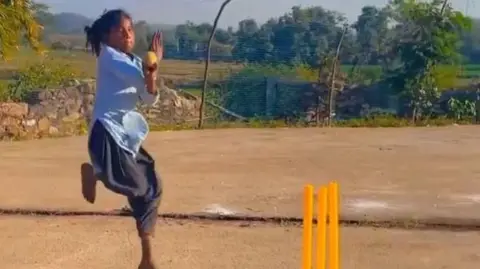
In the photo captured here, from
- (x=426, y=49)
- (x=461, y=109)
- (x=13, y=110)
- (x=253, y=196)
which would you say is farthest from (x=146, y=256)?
(x=426, y=49)

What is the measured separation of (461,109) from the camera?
784 inches

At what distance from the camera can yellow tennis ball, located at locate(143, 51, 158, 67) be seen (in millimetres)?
5754

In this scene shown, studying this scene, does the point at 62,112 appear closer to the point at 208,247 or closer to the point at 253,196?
the point at 253,196

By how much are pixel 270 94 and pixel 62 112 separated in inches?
230

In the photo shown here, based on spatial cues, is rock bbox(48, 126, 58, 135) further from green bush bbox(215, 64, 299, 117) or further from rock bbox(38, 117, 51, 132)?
green bush bbox(215, 64, 299, 117)

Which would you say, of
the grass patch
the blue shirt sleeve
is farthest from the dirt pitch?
the grass patch

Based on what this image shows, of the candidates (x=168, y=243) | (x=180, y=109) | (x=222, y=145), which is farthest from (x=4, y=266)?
(x=180, y=109)

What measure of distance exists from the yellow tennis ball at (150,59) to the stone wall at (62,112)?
949 centimetres

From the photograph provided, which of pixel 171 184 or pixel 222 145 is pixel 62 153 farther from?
pixel 171 184

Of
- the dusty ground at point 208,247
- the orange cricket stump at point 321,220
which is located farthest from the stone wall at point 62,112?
the orange cricket stump at point 321,220

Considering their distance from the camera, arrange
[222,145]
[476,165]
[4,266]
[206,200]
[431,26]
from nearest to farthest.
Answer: [4,266] < [206,200] < [476,165] < [222,145] < [431,26]

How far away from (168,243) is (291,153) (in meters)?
5.74

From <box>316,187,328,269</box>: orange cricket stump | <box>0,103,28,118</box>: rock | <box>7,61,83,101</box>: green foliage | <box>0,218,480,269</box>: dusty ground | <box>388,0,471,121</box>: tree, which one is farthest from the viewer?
<box>388,0,471,121</box>: tree

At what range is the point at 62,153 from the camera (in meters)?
12.8
